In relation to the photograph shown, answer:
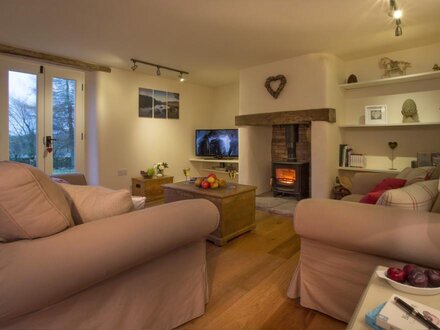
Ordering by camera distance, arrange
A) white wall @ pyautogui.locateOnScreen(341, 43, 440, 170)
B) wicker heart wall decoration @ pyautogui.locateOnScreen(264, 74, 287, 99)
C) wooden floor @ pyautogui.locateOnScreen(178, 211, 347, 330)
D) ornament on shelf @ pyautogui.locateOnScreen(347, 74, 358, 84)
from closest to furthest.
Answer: wooden floor @ pyautogui.locateOnScreen(178, 211, 347, 330)
white wall @ pyautogui.locateOnScreen(341, 43, 440, 170)
ornament on shelf @ pyautogui.locateOnScreen(347, 74, 358, 84)
wicker heart wall decoration @ pyautogui.locateOnScreen(264, 74, 287, 99)

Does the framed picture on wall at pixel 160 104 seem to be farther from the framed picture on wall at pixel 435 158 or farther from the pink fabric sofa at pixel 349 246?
the framed picture on wall at pixel 435 158

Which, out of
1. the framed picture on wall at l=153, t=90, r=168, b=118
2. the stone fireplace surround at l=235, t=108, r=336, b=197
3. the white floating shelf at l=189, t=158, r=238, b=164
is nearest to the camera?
the stone fireplace surround at l=235, t=108, r=336, b=197

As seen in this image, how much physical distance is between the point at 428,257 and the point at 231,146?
4.19 m

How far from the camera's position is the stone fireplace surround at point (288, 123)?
3.92m

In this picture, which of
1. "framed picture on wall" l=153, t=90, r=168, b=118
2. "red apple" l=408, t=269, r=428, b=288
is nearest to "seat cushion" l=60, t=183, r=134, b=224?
"red apple" l=408, t=269, r=428, b=288

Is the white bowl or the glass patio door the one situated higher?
the glass patio door

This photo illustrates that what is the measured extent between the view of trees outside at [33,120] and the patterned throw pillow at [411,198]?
4.37 m

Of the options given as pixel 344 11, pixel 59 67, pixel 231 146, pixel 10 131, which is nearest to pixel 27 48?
pixel 59 67

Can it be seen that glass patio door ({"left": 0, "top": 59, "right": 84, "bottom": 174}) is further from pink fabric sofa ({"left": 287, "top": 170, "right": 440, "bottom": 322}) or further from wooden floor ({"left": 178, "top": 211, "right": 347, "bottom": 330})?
pink fabric sofa ({"left": 287, "top": 170, "right": 440, "bottom": 322})

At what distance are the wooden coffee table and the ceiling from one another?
1.77 meters

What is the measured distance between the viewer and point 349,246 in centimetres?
153

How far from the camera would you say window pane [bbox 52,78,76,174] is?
4.26 meters

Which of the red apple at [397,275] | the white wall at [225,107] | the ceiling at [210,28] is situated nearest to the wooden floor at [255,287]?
the red apple at [397,275]

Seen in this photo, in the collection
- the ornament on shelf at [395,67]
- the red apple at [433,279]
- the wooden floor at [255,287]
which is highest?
the ornament on shelf at [395,67]
